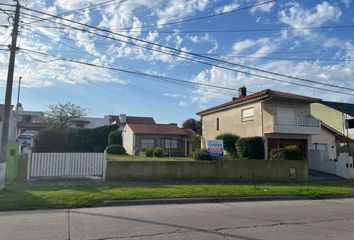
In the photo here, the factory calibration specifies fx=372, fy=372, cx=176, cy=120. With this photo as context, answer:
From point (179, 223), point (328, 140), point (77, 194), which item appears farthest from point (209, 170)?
point (328, 140)

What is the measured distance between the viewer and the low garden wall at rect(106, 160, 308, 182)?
19531mm

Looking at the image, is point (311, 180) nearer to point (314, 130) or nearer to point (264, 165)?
point (264, 165)

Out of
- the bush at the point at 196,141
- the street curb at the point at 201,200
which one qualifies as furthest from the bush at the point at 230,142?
the street curb at the point at 201,200

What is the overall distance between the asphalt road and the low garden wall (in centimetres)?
729

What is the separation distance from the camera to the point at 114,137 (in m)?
46.5

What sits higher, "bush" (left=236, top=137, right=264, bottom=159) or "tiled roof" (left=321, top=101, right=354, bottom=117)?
"tiled roof" (left=321, top=101, right=354, bottom=117)

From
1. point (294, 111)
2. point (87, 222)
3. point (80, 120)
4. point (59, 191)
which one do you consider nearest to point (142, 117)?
point (80, 120)

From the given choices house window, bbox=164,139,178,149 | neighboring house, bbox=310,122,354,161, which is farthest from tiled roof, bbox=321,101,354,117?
house window, bbox=164,139,178,149

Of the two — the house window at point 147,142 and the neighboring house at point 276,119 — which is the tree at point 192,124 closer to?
the house window at point 147,142

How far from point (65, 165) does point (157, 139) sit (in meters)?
26.6

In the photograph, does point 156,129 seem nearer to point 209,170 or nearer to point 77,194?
point 209,170

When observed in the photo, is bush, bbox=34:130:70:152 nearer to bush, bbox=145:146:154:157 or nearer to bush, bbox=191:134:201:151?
bush, bbox=145:146:154:157

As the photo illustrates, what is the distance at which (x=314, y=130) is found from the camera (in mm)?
31703

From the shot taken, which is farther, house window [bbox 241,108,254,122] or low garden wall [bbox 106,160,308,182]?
house window [bbox 241,108,254,122]
